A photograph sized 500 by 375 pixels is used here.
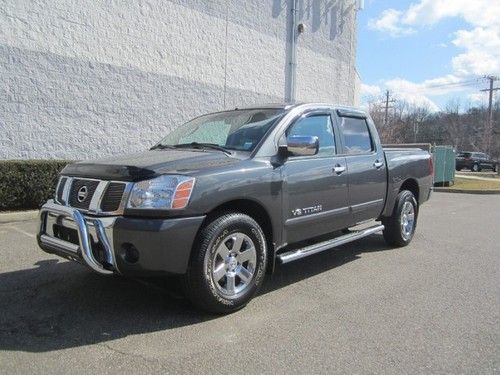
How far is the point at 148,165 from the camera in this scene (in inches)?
160

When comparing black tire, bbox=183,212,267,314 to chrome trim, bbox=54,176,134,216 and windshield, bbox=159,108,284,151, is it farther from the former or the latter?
windshield, bbox=159,108,284,151

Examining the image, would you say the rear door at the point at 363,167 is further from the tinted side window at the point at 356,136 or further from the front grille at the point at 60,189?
the front grille at the point at 60,189

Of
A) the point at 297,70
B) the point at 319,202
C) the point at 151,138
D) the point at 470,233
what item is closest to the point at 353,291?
the point at 319,202

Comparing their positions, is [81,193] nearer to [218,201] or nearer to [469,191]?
[218,201]

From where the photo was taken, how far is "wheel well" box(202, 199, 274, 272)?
4.38 m

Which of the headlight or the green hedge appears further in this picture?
the green hedge

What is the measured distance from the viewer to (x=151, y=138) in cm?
1302

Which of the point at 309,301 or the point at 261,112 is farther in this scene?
the point at 261,112

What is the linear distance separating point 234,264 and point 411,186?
4.16m

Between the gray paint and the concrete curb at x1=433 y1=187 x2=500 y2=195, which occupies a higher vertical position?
the gray paint

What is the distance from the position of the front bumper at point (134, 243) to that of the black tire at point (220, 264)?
0.37 ft

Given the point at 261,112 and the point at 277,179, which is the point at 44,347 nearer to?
the point at 277,179

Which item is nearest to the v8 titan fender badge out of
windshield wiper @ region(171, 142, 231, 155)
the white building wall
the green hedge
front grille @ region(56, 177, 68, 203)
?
windshield wiper @ region(171, 142, 231, 155)

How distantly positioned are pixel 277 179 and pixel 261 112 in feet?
3.36
